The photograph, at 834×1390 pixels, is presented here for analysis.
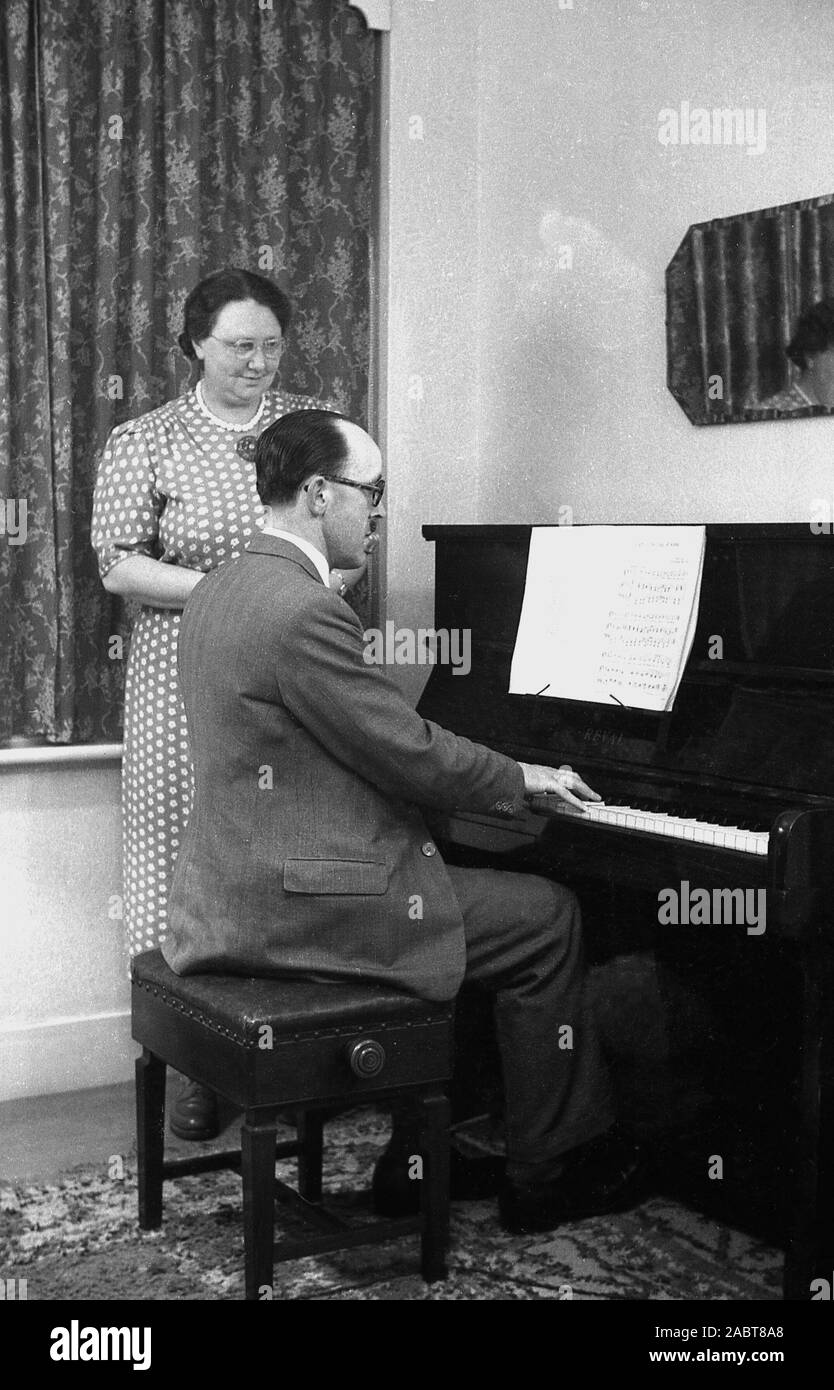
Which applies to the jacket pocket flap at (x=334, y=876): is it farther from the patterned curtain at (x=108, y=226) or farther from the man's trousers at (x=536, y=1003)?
the patterned curtain at (x=108, y=226)

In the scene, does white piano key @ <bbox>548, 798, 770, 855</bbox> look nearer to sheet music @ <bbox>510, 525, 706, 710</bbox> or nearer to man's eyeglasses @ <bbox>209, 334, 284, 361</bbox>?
sheet music @ <bbox>510, 525, 706, 710</bbox>

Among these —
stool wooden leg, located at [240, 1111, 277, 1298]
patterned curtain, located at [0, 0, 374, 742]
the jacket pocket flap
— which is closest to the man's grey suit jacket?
the jacket pocket flap

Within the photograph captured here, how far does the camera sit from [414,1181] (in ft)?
9.90

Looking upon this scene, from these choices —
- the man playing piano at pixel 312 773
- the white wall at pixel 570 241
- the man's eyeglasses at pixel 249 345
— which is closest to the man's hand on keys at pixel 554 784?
the man playing piano at pixel 312 773

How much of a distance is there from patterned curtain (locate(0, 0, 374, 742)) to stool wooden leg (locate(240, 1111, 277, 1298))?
159 centimetres

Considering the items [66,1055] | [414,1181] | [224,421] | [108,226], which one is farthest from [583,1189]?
[108,226]

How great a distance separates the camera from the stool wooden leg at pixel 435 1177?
2.58 m

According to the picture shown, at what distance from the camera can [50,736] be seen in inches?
149

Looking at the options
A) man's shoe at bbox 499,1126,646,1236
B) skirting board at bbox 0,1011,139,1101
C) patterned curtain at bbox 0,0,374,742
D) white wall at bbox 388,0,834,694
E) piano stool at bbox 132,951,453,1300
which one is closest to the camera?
piano stool at bbox 132,951,453,1300

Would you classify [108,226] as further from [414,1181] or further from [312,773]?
[414,1181]

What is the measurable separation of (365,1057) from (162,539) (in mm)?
1456

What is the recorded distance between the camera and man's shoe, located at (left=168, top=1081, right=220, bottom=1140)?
351 centimetres
